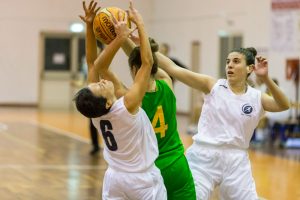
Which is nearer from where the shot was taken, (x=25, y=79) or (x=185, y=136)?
(x=185, y=136)

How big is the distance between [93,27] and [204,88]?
1.00 m

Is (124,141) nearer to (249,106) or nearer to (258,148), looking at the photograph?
(249,106)

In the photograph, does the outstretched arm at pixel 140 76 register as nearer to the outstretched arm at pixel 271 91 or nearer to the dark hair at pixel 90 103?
the dark hair at pixel 90 103

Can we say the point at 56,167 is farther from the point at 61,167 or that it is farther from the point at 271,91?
the point at 271,91

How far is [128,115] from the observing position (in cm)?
358

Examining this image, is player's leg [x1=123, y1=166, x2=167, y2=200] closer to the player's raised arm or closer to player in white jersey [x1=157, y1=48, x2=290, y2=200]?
the player's raised arm

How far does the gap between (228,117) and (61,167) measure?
16.7 feet

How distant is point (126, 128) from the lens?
360cm

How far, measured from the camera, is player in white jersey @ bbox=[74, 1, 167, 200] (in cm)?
354

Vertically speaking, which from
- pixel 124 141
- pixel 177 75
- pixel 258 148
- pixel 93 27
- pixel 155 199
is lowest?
pixel 258 148

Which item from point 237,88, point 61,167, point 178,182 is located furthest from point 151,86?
point 61,167

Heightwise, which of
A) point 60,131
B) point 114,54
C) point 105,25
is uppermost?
point 105,25

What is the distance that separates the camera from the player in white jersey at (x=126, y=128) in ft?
11.6

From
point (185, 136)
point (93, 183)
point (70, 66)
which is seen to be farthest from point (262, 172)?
point (70, 66)
